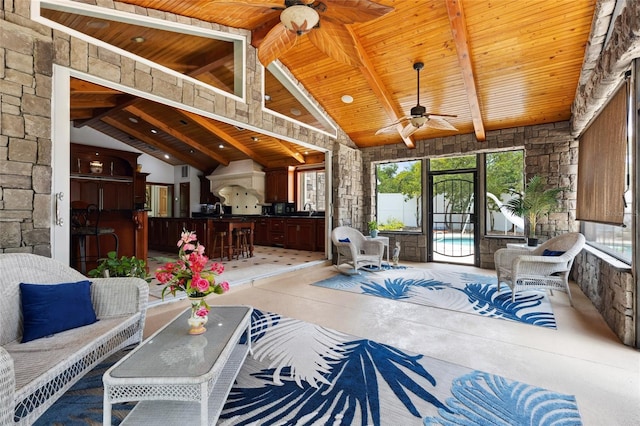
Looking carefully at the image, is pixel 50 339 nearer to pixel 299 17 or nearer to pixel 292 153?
pixel 299 17

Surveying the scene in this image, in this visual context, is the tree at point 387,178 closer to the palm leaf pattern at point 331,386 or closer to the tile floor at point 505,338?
the tile floor at point 505,338

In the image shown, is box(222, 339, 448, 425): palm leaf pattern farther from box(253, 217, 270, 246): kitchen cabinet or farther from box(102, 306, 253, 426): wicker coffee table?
box(253, 217, 270, 246): kitchen cabinet

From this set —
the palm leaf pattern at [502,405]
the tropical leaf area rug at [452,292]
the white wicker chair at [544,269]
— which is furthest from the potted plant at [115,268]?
the white wicker chair at [544,269]

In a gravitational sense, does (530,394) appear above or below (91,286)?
below

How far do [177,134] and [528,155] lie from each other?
8537 millimetres

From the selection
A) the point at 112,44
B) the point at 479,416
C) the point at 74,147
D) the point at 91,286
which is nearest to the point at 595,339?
the point at 479,416

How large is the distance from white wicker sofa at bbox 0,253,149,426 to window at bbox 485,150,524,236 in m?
6.29

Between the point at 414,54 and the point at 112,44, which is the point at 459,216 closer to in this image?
the point at 414,54

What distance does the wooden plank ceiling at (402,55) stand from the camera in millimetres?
3293

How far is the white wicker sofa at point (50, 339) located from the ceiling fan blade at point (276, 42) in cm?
250

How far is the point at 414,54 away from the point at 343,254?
3.50 meters

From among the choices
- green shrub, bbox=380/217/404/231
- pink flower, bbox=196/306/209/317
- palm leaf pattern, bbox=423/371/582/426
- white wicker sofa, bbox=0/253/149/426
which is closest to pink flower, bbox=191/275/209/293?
pink flower, bbox=196/306/209/317

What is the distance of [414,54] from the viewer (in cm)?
447

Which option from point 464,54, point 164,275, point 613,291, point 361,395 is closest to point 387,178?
point 464,54
